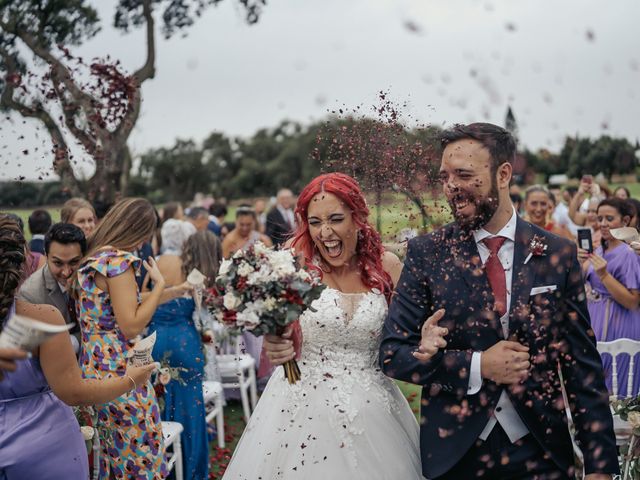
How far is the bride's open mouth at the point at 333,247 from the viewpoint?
364 cm

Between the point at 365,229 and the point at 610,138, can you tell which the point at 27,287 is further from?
the point at 610,138

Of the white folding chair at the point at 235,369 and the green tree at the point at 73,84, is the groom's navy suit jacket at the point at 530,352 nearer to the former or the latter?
the green tree at the point at 73,84

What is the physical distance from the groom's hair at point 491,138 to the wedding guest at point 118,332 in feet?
6.93

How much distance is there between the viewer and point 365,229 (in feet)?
12.5

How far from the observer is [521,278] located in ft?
9.00

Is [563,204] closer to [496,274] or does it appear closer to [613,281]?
[613,281]

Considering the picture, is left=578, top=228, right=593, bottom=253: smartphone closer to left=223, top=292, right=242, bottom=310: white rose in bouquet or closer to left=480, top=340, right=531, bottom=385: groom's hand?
left=480, top=340, right=531, bottom=385: groom's hand

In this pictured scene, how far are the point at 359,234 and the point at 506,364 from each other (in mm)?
1399

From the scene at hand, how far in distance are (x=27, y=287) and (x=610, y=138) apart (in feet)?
15.9

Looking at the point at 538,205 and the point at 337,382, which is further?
the point at 538,205

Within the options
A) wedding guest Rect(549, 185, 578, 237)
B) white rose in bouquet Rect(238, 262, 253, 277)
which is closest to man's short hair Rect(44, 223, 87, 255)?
white rose in bouquet Rect(238, 262, 253, 277)

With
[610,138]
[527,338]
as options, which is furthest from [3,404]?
[610,138]

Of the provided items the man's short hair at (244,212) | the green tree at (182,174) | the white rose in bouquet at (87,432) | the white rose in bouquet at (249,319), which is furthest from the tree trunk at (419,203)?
the green tree at (182,174)

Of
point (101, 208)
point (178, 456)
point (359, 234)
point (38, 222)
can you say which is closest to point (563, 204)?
point (101, 208)
